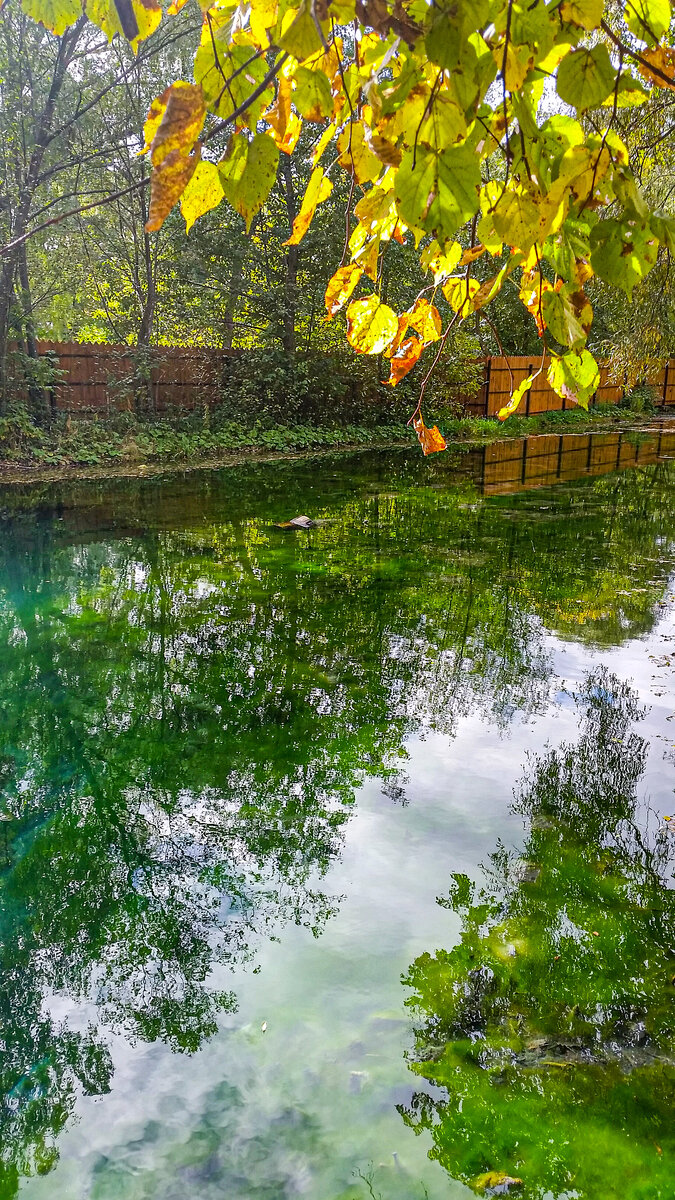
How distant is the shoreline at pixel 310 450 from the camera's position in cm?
1021

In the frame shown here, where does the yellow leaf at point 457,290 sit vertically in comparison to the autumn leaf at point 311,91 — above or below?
below

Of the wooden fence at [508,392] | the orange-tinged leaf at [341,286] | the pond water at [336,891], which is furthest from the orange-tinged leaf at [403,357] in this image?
the wooden fence at [508,392]

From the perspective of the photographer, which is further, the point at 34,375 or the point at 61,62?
the point at 34,375

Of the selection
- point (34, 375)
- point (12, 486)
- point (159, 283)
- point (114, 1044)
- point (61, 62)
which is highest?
point (61, 62)

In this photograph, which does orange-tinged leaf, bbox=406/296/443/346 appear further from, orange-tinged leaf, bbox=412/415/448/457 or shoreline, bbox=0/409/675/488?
Result: shoreline, bbox=0/409/675/488

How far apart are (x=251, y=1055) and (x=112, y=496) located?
779 centimetres

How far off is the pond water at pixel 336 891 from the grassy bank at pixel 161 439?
552 cm

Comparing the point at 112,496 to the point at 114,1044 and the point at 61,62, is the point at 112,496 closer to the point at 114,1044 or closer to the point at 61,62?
the point at 61,62

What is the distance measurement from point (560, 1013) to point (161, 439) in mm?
10969

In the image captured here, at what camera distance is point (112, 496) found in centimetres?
900

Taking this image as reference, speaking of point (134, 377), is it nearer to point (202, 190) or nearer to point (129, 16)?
point (202, 190)

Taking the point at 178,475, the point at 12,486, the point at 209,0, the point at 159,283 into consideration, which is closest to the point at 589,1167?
the point at 209,0

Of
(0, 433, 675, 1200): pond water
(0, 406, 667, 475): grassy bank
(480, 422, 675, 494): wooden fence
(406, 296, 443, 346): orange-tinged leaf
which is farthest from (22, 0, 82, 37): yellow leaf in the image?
(0, 406, 667, 475): grassy bank

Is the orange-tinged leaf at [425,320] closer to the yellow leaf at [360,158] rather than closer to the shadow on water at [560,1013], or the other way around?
the yellow leaf at [360,158]
